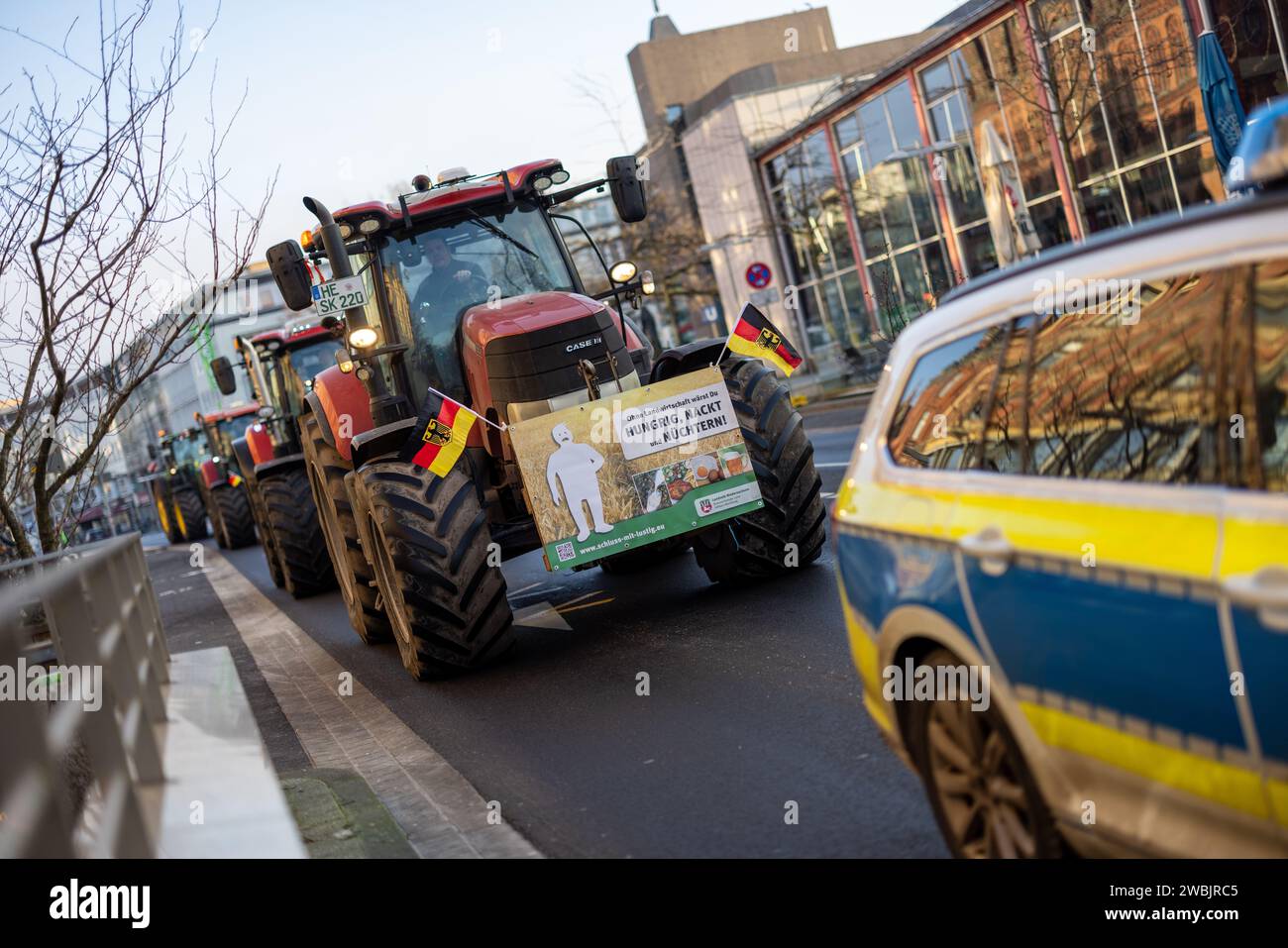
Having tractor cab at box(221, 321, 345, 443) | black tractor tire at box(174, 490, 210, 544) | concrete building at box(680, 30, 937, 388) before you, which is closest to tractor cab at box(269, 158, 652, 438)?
tractor cab at box(221, 321, 345, 443)

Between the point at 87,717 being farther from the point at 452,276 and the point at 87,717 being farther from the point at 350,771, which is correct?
the point at 452,276

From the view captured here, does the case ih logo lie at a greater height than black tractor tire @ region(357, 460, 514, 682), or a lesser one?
greater

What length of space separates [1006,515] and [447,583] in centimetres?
561

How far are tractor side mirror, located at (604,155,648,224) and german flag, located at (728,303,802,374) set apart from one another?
114 cm

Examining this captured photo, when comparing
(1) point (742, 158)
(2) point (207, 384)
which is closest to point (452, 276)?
(1) point (742, 158)

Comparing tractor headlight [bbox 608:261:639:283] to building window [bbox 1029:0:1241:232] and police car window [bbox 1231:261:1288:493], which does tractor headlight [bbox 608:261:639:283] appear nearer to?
police car window [bbox 1231:261:1288:493]

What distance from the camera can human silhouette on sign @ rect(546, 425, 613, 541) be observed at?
8742 millimetres

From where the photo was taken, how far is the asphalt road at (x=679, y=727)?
5414mm

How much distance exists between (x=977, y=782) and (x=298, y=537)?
1388 cm

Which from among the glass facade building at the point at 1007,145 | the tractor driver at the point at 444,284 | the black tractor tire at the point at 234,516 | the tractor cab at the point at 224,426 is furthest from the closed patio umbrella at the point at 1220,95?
the tractor cab at the point at 224,426

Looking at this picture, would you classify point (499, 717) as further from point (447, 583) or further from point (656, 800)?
point (656, 800)

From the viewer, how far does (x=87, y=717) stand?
3.63 metres

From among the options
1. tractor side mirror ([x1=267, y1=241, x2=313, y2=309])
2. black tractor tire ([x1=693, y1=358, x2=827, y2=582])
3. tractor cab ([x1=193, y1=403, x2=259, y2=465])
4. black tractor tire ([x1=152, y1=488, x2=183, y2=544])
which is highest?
tractor side mirror ([x1=267, y1=241, x2=313, y2=309])

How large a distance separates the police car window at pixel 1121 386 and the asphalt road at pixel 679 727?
159 cm
